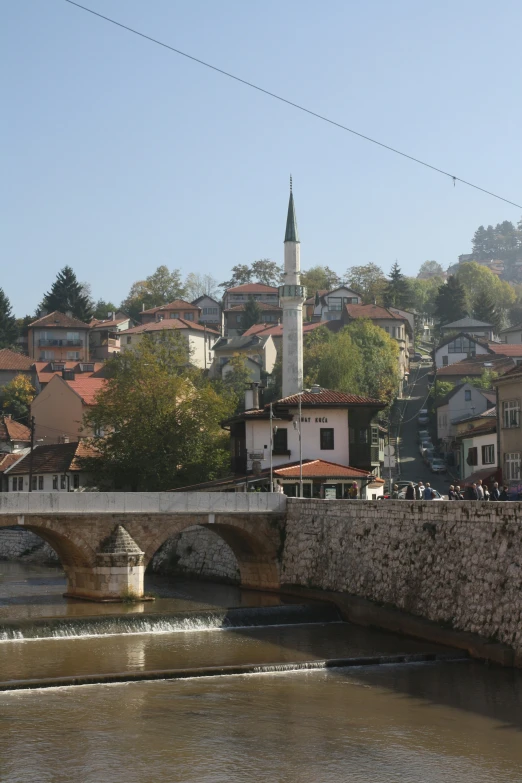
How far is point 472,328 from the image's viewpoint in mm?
135625

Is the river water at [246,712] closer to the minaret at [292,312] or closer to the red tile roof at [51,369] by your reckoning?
the minaret at [292,312]

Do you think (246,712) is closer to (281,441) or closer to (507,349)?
(281,441)

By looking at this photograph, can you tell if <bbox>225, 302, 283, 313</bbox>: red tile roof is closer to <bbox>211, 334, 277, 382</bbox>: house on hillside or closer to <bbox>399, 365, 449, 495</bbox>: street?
<bbox>211, 334, 277, 382</bbox>: house on hillside

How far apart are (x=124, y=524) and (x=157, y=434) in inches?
904

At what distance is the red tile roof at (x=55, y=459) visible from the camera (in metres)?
70.2

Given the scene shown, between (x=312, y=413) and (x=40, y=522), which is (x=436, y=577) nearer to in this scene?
(x=40, y=522)

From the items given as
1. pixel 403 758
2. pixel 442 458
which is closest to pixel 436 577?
pixel 403 758

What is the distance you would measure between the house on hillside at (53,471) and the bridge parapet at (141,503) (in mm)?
26946

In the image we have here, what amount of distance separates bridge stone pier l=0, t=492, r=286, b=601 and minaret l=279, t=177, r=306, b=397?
3491 centimetres

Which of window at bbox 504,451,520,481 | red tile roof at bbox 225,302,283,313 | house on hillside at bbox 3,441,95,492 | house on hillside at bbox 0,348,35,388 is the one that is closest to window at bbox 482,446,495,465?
window at bbox 504,451,520,481

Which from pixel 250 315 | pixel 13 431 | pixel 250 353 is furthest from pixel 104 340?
pixel 13 431

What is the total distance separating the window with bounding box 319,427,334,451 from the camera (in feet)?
174

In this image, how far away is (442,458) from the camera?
83250 millimetres

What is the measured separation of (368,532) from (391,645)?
613 centimetres
